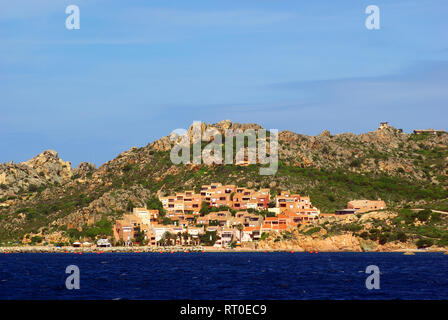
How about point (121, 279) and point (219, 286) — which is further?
point (121, 279)

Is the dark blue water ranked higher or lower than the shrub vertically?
lower

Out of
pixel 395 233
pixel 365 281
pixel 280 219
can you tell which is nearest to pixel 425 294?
pixel 365 281

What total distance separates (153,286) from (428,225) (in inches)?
4693

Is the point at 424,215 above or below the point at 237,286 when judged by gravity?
above

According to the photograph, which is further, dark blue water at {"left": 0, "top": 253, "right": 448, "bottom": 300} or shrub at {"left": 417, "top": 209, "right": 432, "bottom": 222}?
shrub at {"left": 417, "top": 209, "right": 432, "bottom": 222}

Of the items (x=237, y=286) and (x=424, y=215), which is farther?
(x=424, y=215)

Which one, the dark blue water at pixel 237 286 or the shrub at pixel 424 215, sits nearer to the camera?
the dark blue water at pixel 237 286

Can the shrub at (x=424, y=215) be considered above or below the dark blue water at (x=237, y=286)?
above
